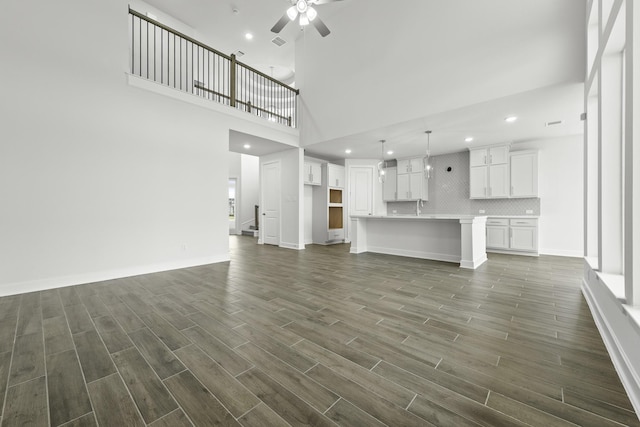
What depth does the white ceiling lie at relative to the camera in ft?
13.0

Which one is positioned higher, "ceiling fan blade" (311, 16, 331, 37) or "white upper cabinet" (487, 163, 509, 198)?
"ceiling fan blade" (311, 16, 331, 37)

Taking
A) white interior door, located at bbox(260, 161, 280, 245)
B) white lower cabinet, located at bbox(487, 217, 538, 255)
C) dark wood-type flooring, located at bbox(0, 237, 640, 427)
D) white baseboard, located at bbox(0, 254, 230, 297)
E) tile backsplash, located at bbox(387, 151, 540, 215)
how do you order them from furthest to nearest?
white interior door, located at bbox(260, 161, 280, 245)
tile backsplash, located at bbox(387, 151, 540, 215)
white lower cabinet, located at bbox(487, 217, 538, 255)
white baseboard, located at bbox(0, 254, 230, 297)
dark wood-type flooring, located at bbox(0, 237, 640, 427)

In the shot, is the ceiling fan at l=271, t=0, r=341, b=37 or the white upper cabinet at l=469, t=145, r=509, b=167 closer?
the ceiling fan at l=271, t=0, r=341, b=37

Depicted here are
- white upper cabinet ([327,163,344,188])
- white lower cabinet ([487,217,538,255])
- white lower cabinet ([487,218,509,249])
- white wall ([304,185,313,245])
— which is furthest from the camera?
white wall ([304,185,313,245])

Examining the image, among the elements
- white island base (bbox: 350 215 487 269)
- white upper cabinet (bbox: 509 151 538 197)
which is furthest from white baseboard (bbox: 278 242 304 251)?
white upper cabinet (bbox: 509 151 538 197)

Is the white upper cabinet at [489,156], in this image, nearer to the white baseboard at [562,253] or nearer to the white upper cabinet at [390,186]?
the white upper cabinet at [390,186]

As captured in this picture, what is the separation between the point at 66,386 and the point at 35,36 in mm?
4237

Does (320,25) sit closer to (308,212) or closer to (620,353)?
(620,353)

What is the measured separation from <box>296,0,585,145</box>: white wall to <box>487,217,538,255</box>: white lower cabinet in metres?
3.39

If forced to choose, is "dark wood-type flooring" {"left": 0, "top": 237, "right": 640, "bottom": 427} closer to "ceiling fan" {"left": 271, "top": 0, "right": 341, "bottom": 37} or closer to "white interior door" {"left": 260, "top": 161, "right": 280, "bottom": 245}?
"ceiling fan" {"left": 271, "top": 0, "right": 341, "bottom": 37}

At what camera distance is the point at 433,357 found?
1.66 meters

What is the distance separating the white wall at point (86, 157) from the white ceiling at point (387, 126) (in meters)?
1.87

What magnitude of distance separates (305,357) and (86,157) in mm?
3973

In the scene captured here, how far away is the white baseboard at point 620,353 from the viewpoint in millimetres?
1256
